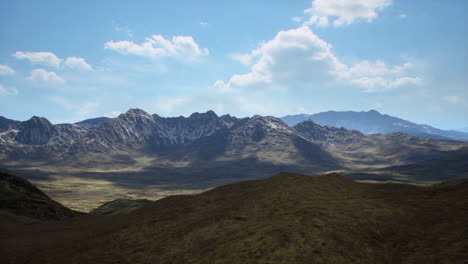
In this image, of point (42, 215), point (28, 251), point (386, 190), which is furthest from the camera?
point (42, 215)

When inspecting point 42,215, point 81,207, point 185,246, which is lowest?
point 81,207

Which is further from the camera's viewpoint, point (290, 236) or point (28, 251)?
point (28, 251)

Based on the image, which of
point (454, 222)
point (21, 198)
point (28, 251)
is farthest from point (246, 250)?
point (21, 198)

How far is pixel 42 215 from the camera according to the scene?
6131 centimetres

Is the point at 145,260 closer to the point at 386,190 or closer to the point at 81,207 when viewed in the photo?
the point at 386,190

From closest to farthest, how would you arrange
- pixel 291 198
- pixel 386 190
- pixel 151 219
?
1. pixel 291 198
2. pixel 151 219
3. pixel 386 190

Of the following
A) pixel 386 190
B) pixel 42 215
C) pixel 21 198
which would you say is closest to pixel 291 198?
pixel 386 190

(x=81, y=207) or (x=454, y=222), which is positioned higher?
(x=454, y=222)

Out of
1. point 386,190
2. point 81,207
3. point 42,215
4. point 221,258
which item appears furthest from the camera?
point 81,207

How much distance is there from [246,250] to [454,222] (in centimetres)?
1872

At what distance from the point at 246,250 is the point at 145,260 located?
960 centimetres

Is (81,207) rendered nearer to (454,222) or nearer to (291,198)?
(291,198)

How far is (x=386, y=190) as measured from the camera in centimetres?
4019

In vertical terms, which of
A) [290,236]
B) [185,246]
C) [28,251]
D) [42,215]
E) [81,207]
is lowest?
[81,207]
